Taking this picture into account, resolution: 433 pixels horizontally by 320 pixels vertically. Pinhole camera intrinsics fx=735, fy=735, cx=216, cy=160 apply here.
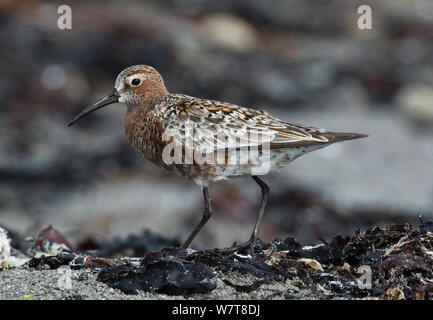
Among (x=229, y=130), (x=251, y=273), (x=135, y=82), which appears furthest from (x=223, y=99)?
(x=251, y=273)

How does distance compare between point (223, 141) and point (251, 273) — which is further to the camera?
point (223, 141)

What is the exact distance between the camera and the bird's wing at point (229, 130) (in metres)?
3.80

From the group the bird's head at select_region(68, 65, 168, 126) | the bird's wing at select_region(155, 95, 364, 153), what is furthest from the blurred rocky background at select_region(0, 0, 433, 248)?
the bird's wing at select_region(155, 95, 364, 153)

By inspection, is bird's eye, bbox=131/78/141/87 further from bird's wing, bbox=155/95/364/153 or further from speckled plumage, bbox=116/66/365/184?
bird's wing, bbox=155/95/364/153

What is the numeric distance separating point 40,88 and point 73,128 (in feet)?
2.93

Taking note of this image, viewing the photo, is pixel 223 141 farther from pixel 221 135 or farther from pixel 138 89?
pixel 138 89

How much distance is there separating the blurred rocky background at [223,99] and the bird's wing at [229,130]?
1.47 m

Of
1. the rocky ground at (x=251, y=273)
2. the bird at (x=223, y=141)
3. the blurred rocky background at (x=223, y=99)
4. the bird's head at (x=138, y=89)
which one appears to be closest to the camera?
the rocky ground at (x=251, y=273)

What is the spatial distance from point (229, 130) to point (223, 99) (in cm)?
488

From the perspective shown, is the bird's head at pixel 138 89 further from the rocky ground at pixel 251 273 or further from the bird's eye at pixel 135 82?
the rocky ground at pixel 251 273

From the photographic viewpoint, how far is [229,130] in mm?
3863

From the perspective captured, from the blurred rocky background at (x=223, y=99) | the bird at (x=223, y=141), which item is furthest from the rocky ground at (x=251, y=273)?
the blurred rocky background at (x=223, y=99)
